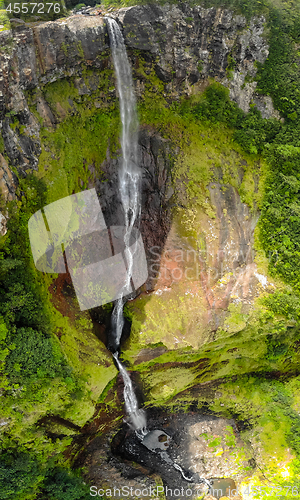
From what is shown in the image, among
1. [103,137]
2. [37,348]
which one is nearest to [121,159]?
[103,137]

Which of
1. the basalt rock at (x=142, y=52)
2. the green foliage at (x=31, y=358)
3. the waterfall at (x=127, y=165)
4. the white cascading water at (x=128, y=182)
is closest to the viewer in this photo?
the green foliage at (x=31, y=358)

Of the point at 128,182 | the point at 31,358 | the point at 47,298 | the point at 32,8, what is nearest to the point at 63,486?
the point at 31,358

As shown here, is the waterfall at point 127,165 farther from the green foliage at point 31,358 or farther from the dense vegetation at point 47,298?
the green foliage at point 31,358

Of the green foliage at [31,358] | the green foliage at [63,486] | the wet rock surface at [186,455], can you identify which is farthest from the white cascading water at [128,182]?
the green foliage at [31,358]

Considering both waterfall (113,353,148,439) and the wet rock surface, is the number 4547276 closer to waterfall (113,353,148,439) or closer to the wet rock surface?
waterfall (113,353,148,439)

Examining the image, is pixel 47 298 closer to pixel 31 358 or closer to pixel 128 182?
pixel 31 358

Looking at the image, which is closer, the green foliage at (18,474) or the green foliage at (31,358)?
the green foliage at (31,358)
